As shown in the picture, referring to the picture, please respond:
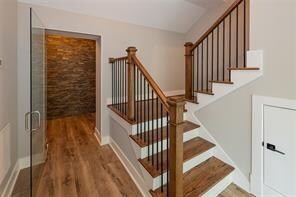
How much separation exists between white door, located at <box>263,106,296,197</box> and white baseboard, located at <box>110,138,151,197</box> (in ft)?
4.62

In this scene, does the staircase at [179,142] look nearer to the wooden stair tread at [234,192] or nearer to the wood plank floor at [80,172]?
the wooden stair tread at [234,192]

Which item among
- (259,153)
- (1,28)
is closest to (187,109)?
(259,153)

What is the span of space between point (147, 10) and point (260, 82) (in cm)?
253

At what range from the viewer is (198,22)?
4.19m

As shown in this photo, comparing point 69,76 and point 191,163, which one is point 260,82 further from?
point 69,76

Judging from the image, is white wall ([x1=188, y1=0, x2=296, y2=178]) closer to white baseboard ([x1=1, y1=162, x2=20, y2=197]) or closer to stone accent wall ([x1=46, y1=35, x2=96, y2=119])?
white baseboard ([x1=1, y1=162, x2=20, y2=197])

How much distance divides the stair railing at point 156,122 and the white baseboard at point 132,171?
30 centimetres

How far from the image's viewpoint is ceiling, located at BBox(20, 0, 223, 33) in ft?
9.63

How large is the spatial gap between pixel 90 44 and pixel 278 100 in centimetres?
544

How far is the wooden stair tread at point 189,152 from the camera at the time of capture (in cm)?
194

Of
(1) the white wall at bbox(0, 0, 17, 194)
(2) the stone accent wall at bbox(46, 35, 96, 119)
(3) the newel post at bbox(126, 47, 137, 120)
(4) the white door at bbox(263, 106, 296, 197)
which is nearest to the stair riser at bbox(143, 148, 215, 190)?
(4) the white door at bbox(263, 106, 296, 197)

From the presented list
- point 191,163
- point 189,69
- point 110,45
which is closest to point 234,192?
point 191,163

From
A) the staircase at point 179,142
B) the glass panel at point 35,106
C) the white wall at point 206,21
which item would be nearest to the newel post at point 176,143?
the staircase at point 179,142

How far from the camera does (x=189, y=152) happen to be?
7.63 feet
